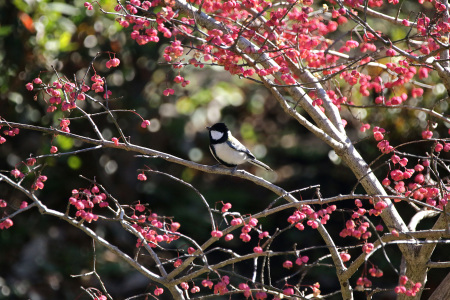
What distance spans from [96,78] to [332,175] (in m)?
2.95

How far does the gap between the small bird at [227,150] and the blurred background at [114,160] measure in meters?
1.08

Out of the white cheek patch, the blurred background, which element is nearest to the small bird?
the white cheek patch

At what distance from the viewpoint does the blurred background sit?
4672 millimetres

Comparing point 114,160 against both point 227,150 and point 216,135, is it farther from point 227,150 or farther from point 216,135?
point 227,150

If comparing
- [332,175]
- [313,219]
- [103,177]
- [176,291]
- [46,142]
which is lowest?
[103,177]

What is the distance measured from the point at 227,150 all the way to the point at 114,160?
2.11 metres

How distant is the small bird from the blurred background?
108 cm

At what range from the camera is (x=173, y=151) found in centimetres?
570

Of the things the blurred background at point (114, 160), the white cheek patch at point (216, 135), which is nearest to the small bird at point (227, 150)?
the white cheek patch at point (216, 135)

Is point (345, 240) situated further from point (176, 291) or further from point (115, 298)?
point (176, 291)

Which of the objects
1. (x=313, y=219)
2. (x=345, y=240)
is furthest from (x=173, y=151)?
(x=313, y=219)

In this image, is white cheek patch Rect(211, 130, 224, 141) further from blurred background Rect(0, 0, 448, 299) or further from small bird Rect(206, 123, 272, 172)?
blurred background Rect(0, 0, 448, 299)

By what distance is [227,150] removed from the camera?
12.0 ft

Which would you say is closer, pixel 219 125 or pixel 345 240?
pixel 219 125
